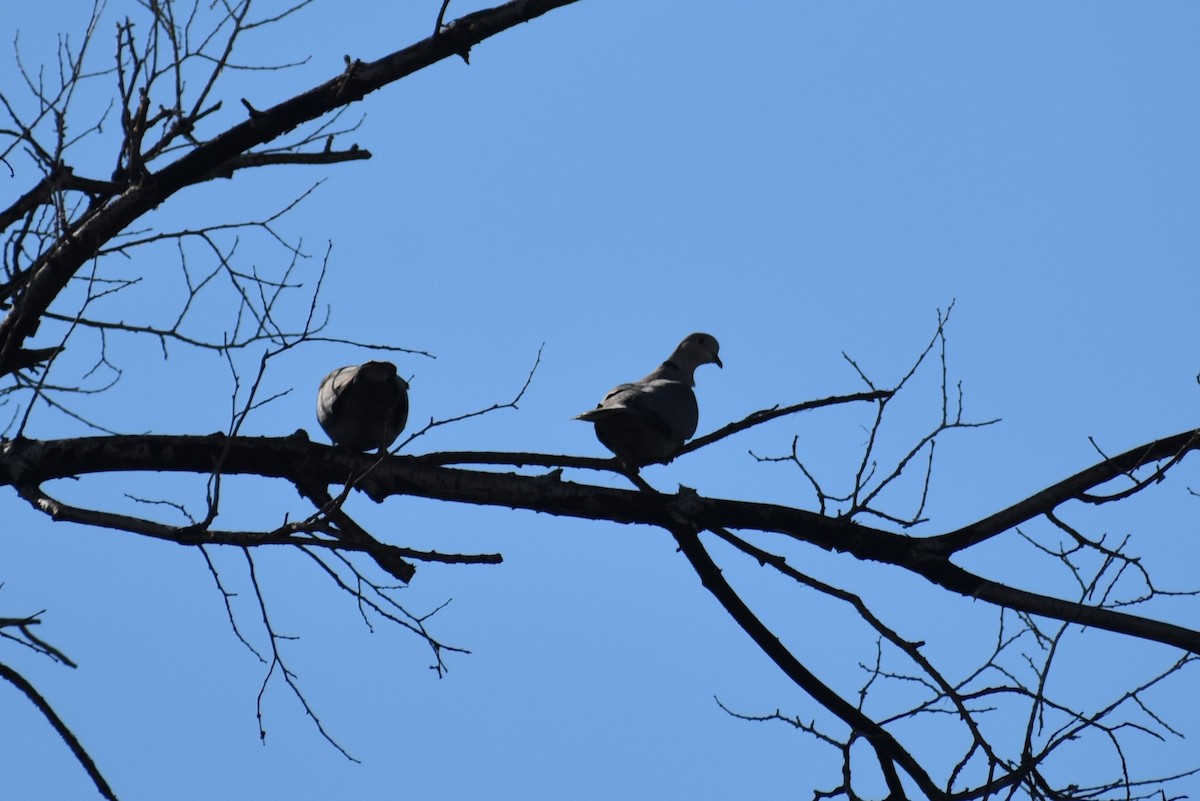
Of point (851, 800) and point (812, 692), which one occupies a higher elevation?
point (812, 692)

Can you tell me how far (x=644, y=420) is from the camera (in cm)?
606

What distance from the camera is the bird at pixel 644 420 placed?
606 centimetres

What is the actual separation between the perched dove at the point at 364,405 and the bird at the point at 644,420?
821 mm

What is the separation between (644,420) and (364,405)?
124 centimetres

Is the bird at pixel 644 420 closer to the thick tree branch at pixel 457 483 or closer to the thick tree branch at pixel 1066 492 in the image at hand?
the thick tree branch at pixel 457 483

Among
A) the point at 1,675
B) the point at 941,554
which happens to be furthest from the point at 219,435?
the point at 941,554

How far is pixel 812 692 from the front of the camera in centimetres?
425

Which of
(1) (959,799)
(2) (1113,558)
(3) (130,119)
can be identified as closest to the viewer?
(1) (959,799)

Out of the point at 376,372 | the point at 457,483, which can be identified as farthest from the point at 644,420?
the point at 457,483

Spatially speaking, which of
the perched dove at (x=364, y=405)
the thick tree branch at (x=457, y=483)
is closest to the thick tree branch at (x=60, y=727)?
the thick tree branch at (x=457, y=483)

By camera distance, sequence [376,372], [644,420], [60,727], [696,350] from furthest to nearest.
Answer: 1. [696,350]
2. [644,420]
3. [376,372]
4. [60,727]

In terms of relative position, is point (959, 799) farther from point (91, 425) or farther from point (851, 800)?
point (91, 425)

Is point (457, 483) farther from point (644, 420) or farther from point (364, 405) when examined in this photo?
point (644, 420)

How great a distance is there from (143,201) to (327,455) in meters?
1.05
